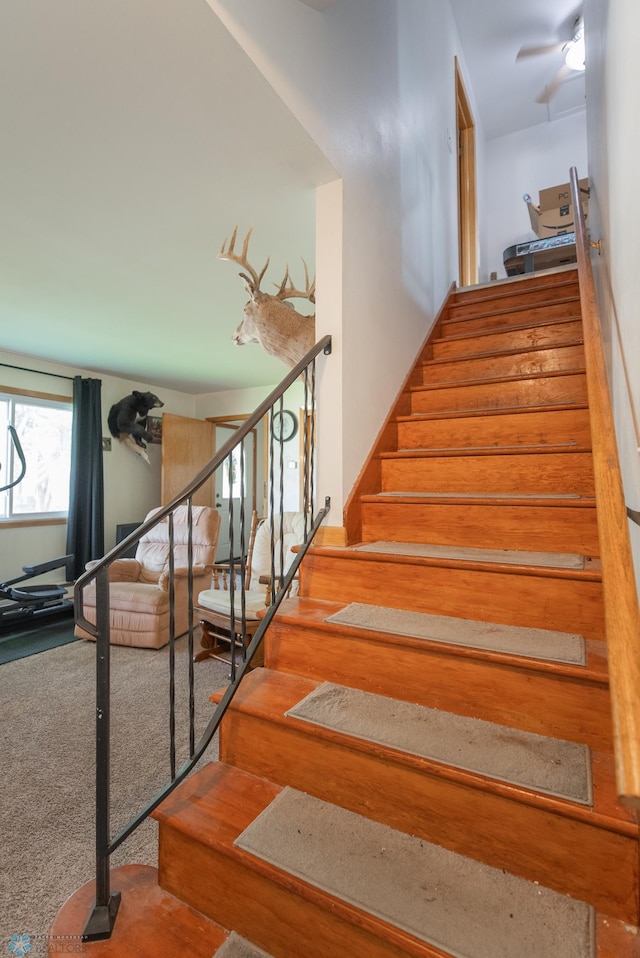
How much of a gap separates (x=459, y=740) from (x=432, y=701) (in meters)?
0.18

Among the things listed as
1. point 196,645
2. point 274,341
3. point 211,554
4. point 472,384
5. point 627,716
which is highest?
point 274,341

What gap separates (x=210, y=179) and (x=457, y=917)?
2734mm

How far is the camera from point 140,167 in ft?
6.94

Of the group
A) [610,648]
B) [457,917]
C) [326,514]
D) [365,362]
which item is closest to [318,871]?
[457,917]

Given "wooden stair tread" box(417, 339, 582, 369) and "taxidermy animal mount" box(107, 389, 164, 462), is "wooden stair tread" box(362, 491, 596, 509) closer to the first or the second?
"wooden stair tread" box(417, 339, 582, 369)

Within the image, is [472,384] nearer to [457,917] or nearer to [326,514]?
[326,514]

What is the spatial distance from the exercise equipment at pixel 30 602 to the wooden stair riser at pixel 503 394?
357cm

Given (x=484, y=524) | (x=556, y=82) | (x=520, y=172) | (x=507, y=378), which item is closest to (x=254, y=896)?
(x=484, y=524)

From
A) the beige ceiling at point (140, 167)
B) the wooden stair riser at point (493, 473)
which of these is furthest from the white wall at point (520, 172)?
the wooden stair riser at point (493, 473)

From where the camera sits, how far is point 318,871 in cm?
106

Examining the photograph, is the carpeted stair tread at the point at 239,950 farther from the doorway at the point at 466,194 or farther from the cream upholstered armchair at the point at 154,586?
the doorway at the point at 466,194

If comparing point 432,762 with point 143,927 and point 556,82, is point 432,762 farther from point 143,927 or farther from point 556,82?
point 556,82

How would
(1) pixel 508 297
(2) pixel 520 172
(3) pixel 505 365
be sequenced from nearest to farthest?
(3) pixel 505 365 < (1) pixel 508 297 < (2) pixel 520 172

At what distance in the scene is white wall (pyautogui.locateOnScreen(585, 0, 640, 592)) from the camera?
4.04 feet
